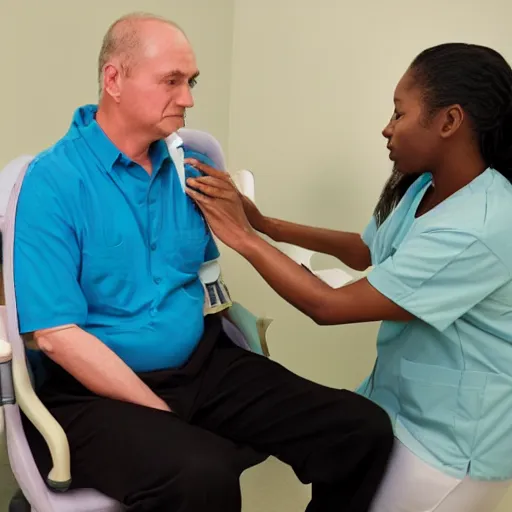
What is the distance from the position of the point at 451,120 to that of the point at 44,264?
32.4 inches

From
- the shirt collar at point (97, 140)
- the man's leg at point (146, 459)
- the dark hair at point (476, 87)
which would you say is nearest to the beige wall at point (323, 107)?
the dark hair at point (476, 87)

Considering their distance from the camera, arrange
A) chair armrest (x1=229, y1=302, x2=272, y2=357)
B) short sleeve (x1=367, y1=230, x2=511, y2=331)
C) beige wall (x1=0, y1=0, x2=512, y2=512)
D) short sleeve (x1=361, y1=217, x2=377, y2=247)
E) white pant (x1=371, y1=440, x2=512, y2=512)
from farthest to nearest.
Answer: beige wall (x1=0, y1=0, x2=512, y2=512) → short sleeve (x1=361, y1=217, x2=377, y2=247) → chair armrest (x1=229, y1=302, x2=272, y2=357) → white pant (x1=371, y1=440, x2=512, y2=512) → short sleeve (x1=367, y1=230, x2=511, y2=331)

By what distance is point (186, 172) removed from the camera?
1.53m

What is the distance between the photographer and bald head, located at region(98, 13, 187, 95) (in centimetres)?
134

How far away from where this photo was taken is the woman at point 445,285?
132cm

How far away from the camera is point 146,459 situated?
3.88 ft

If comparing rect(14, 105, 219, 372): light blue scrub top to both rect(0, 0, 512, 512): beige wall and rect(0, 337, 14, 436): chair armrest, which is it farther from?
rect(0, 0, 512, 512): beige wall

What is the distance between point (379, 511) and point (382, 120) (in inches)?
42.8

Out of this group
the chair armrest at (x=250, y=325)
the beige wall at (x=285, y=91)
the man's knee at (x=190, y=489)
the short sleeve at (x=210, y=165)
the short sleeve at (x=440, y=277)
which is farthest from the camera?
the beige wall at (x=285, y=91)

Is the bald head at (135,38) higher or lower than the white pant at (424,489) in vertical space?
higher

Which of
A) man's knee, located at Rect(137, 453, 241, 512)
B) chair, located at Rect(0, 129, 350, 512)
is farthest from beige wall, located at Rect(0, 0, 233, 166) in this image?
man's knee, located at Rect(137, 453, 241, 512)

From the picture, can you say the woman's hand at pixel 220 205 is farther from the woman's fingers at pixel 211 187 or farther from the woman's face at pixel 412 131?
the woman's face at pixel 412 131

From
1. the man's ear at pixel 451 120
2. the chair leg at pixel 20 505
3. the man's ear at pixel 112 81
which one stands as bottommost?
the chair leg at pixel 20 505

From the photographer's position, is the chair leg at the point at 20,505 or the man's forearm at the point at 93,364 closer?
the man's forearm at the point at 93,364
